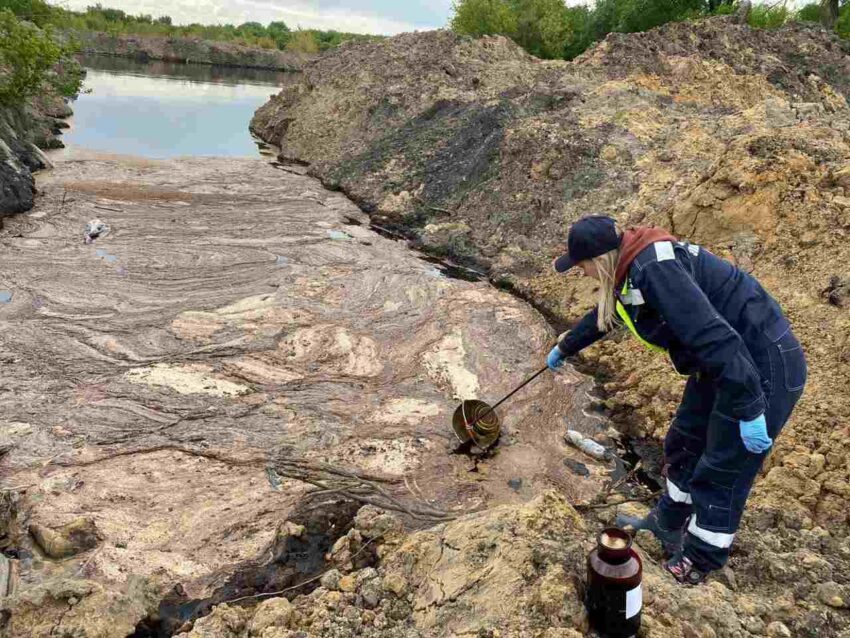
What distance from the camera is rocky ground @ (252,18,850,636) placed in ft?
12.7

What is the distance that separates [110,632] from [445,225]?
26.6 feet

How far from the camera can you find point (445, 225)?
1027 centimetres

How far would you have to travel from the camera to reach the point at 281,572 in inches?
147

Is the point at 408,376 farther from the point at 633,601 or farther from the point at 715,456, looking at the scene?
the point at 633,601

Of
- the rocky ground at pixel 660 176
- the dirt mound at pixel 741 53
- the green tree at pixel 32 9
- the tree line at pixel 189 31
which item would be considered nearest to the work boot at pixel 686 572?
the rocky ground at pixel 660 176

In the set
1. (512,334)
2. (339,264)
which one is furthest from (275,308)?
(512,334)

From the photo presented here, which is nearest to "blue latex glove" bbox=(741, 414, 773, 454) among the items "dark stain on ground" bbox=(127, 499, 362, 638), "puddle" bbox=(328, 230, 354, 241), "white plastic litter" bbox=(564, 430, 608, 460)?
"dark stain on ground" bbox=(127, 499, 362, 638)

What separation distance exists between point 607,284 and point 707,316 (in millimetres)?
468

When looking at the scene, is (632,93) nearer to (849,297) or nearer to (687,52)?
(687,52)

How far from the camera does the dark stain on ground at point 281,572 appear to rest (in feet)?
11.0

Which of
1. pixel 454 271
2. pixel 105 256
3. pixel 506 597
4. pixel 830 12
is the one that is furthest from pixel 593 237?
pixel 830 12

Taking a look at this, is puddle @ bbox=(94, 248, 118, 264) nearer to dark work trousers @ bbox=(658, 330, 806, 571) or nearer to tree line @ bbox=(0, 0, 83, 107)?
tree line @ bbox=(0, 0, 83, 107)

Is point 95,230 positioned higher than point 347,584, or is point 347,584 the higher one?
point 347,584

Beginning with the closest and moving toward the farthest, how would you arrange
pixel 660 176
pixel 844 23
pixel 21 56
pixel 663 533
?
pixel 663 533 → pixel 660 176 → pixel 21 56 → pixel 844 23
